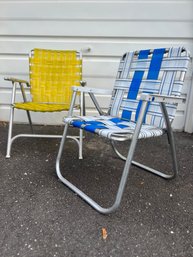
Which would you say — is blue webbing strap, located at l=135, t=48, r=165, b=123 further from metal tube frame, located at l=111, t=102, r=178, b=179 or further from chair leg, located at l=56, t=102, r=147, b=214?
chair leg, located at l=56, t=102, r=147, b=214

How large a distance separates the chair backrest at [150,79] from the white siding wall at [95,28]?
982 mm

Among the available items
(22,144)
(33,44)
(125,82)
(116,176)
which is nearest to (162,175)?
(116,176)

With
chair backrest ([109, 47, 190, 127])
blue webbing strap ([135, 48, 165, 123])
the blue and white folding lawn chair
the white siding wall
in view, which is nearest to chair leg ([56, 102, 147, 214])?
the blue and white folding lawn chair

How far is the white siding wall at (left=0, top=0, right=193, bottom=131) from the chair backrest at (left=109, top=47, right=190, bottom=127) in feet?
3.22

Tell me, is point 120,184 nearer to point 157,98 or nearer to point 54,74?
point 157,98

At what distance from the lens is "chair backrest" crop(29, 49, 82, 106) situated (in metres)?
2.28

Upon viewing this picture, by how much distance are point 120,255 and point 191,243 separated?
0.36 meters

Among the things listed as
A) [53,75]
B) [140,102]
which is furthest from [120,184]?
[53,75]

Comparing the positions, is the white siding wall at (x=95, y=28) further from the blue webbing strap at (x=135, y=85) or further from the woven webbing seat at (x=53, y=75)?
the blue webbing strap at (x=135, y=85)

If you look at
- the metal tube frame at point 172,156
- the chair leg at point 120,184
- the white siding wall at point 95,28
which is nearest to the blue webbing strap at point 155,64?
the metal tube frame at point 172,156

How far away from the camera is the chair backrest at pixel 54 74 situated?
2275mm

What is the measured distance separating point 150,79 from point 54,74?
3.84ft

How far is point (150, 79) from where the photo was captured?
1603 millimetres

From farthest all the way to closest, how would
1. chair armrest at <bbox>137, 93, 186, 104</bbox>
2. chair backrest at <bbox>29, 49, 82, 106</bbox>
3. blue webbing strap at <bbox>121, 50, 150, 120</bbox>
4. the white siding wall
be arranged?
the white siding wall < chair backrest at <bbox>29, 49, 82, 106</bbox> < blue webbing strap at <bbox>121, 50, 150, 120</bbox> < chair armrest at <bbox>137, 93, 186, 104</bbox>
